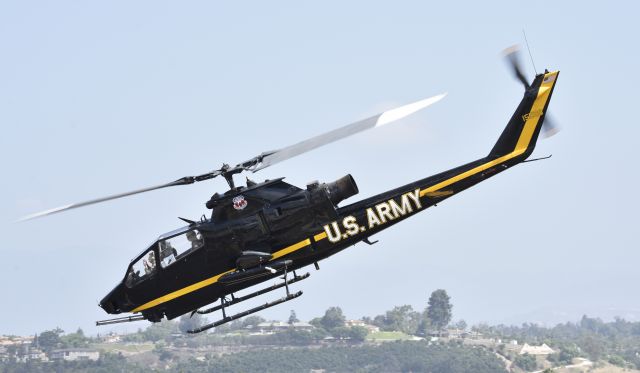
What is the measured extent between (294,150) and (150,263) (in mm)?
5745

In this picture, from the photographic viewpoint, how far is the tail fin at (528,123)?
1262 inches

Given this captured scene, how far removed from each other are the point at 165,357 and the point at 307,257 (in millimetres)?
129777

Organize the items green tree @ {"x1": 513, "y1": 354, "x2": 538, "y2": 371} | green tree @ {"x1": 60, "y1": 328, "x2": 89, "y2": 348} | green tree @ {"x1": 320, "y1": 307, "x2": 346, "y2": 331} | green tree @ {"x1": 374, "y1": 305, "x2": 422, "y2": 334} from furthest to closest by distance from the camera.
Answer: green tree @ {"x1": 374, "y1": 305, "x2": 422, "y2": 334}, green tree @ {"x1": 320, "y1": 307, "x2": 346, "y2": 331}, green tree @ {"x1": 513, "y1": 354, "x2": 538, "y2": 371}, green tree @ {"x1": 60, "y1": 328, "x2": 89, "y2": 348}

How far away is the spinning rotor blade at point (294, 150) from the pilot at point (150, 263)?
2.56 meters

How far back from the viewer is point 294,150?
29109 millimetres

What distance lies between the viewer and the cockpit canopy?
31344 millimetres

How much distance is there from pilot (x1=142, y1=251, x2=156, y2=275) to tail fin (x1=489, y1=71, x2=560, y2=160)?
9777 mm

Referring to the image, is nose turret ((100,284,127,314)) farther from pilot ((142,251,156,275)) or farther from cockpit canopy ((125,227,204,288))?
pilot ((142,251,156,275))

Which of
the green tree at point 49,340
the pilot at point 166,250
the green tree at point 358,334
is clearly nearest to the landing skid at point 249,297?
the pilot at point 166,250

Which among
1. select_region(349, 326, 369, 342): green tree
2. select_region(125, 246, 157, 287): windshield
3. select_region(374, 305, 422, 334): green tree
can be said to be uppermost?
select_region(374, 305, 422, 334): green tree

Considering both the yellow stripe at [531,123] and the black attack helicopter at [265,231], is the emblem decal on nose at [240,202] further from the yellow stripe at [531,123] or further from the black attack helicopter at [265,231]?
Result: the yellow stripe at [531,123]

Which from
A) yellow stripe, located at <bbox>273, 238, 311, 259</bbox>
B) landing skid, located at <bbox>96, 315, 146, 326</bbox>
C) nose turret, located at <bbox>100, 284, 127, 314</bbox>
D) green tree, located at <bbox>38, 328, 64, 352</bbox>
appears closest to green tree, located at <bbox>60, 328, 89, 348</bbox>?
green tree, located at <bbox>38, 328, 64, 352</bbox>

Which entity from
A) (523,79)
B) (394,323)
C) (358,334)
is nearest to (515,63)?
(523,79)

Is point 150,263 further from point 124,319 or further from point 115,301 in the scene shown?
point 124,319
